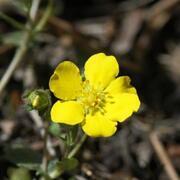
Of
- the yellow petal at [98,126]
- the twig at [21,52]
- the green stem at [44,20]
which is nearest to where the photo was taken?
the yellow petal at [98,126]

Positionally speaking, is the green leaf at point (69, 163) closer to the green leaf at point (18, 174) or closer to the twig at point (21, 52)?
the green leaf at point (18, 174)

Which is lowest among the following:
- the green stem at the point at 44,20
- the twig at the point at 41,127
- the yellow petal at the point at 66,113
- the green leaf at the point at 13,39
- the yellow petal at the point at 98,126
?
the twig at the point at 41,127

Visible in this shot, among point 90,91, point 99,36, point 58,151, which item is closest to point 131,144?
point 58,151

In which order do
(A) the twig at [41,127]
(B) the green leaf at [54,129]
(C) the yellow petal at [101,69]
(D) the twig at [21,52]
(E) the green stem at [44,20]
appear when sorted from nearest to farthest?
(C) the yellow petal at [101,69] < (B) the green leaf at [54,129] < (A) the twig at [41,127] < (D) the twig at [21,52] < (E) the green stem at [44,20]

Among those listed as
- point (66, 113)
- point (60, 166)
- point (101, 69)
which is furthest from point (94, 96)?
point (60, 166)

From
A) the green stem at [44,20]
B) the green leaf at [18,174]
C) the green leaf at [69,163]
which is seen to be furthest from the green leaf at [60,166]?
the green stem at [44,20]

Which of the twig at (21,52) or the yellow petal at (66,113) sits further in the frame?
the twig at (21,52)

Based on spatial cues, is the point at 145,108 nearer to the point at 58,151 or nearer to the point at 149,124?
the point at 149,124
